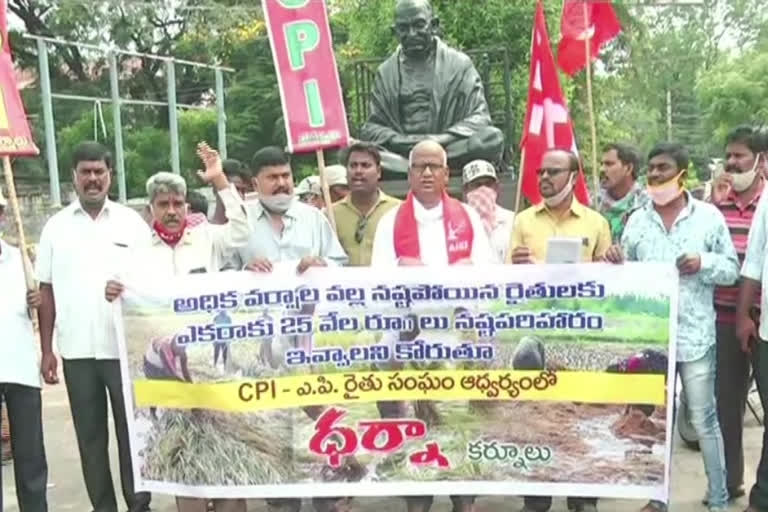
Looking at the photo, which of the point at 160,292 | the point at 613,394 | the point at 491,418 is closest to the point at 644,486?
the point at 613,394

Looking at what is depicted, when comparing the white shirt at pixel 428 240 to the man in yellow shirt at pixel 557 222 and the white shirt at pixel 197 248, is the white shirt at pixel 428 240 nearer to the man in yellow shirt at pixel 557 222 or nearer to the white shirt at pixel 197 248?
the man in yellow shirt at pixel 557 222

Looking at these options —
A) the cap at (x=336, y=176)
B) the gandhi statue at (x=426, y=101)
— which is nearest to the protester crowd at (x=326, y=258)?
the cap at (x=336, y=176)

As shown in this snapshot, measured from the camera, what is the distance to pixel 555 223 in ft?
14.1

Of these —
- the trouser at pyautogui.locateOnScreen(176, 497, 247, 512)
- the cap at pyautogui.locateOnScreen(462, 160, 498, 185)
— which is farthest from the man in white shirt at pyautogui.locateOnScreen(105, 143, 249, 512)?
the cap at pyautogui.locateOnScreen(462, 160, 498, 185)

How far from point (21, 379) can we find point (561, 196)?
2.61 m

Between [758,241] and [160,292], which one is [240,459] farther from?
[758,241]

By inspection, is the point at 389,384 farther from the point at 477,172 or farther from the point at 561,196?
the point at 477,172

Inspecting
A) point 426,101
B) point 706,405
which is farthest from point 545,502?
point 426,101

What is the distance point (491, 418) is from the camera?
393 cm

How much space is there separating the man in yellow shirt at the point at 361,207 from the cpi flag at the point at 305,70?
394mm

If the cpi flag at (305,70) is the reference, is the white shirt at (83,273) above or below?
below

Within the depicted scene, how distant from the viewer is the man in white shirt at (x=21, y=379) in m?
4.06

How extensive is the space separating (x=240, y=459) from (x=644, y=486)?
69.1 inches

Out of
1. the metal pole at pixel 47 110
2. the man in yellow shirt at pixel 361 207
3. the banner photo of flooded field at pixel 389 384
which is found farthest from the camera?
the metal pole at pixel 47 110
